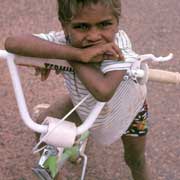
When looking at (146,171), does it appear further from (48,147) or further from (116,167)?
(48,147)

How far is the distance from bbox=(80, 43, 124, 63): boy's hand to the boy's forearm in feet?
0.08

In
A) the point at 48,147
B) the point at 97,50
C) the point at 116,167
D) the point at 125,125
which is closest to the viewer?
the point at 97,50

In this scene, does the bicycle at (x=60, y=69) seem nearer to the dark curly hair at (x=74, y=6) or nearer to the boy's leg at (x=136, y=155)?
the dark curly hair at (x=74, y=6)

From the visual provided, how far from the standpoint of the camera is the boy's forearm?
5.18ft

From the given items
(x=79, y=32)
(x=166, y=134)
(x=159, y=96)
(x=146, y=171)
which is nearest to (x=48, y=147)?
(x=79, y=32)

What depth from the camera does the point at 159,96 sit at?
10.6 feet

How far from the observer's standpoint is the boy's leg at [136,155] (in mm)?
2203

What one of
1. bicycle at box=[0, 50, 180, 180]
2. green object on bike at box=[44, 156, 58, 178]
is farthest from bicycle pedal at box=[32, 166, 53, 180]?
bicycle at box=[0, 50, 180, 180]

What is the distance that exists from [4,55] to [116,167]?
1280 mm

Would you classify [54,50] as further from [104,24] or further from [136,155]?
[136,155]

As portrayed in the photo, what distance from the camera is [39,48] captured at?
1.61 metres

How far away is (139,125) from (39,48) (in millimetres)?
694

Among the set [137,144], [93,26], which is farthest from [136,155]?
[93,26]

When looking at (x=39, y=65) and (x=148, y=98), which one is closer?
(x=39, y=65)
